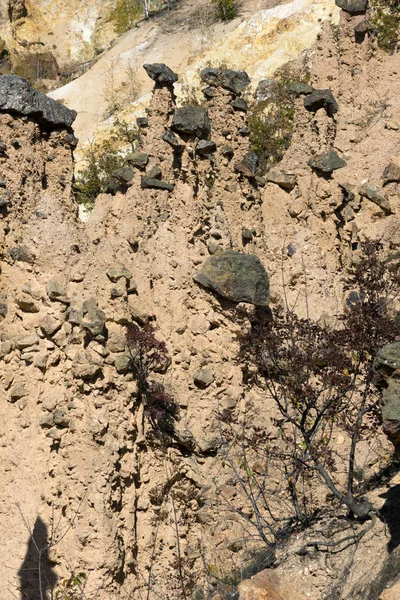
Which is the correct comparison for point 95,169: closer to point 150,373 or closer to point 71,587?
point 150,373

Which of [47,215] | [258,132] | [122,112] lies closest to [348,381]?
[47,215]

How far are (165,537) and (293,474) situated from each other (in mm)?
1470

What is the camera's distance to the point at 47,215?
841 cm

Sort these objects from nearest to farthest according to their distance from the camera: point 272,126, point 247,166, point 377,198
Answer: point 377,198 → point 247,166 → point 272,126

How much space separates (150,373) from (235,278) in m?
1.37

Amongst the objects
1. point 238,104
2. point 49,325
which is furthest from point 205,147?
point 49,325

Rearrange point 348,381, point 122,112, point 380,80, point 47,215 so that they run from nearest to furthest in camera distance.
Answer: point 348,381 → point 47,215 → point 380,80 → point 122,112

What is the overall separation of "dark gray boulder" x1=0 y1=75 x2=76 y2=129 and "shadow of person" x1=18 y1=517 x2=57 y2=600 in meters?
4.97

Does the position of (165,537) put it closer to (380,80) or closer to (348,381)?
(348,381)

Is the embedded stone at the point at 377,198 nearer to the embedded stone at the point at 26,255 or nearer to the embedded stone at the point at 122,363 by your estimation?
the embedded stone at the point at 122,363

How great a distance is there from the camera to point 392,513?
6.26 m

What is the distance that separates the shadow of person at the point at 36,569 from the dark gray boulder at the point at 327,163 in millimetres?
5810

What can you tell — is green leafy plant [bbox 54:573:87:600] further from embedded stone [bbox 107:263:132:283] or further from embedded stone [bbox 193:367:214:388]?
embedded stone [bbox 107:263:132:283]

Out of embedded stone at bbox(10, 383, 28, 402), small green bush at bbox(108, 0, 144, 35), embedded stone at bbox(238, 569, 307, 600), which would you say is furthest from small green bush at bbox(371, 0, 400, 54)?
small green bush at bbox(108, 0, 144, 35)
